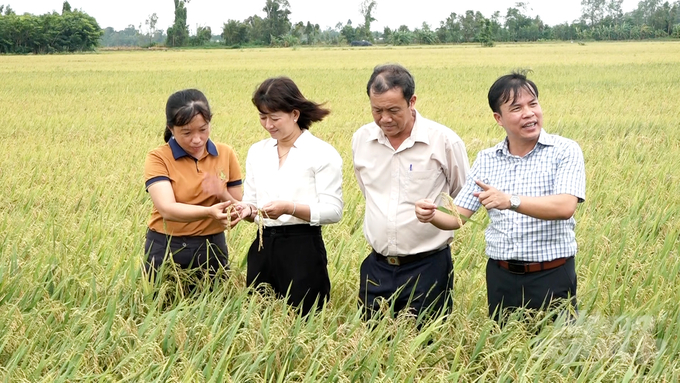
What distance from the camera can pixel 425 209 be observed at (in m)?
2.58

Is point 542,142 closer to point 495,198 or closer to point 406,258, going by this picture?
point 495,198

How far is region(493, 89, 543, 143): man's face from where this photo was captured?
2574mm

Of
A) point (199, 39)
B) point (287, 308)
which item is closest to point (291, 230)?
point (287, 308)

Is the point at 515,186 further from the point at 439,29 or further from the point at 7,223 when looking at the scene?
the point at 439,29

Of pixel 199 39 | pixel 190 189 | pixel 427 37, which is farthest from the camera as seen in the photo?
pixel 427 37

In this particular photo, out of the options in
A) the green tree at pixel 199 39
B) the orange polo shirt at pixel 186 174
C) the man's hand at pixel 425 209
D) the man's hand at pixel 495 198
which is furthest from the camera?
the green tree at pixel 199 39

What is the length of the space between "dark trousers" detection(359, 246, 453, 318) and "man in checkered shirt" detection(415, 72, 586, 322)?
24 centimetres

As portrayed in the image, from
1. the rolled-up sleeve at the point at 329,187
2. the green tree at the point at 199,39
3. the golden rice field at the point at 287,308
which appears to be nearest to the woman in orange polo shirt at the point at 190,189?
the golden rice field at the point at 287,308

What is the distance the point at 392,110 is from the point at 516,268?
0.68 m

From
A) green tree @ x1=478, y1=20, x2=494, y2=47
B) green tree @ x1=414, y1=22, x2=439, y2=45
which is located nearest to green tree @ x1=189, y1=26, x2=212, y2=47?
green tree @ x1=414, y1=22, x2=439, y2=45

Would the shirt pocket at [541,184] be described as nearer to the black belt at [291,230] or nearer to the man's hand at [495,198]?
the man's hand at [495,198]

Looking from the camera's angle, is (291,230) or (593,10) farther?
(593,10)

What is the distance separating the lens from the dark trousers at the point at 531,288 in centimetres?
263

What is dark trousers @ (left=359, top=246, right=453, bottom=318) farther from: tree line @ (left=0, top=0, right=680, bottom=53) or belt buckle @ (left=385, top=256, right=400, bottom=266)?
tree line @ (left=0, top=0, right=680, bottom=53)
